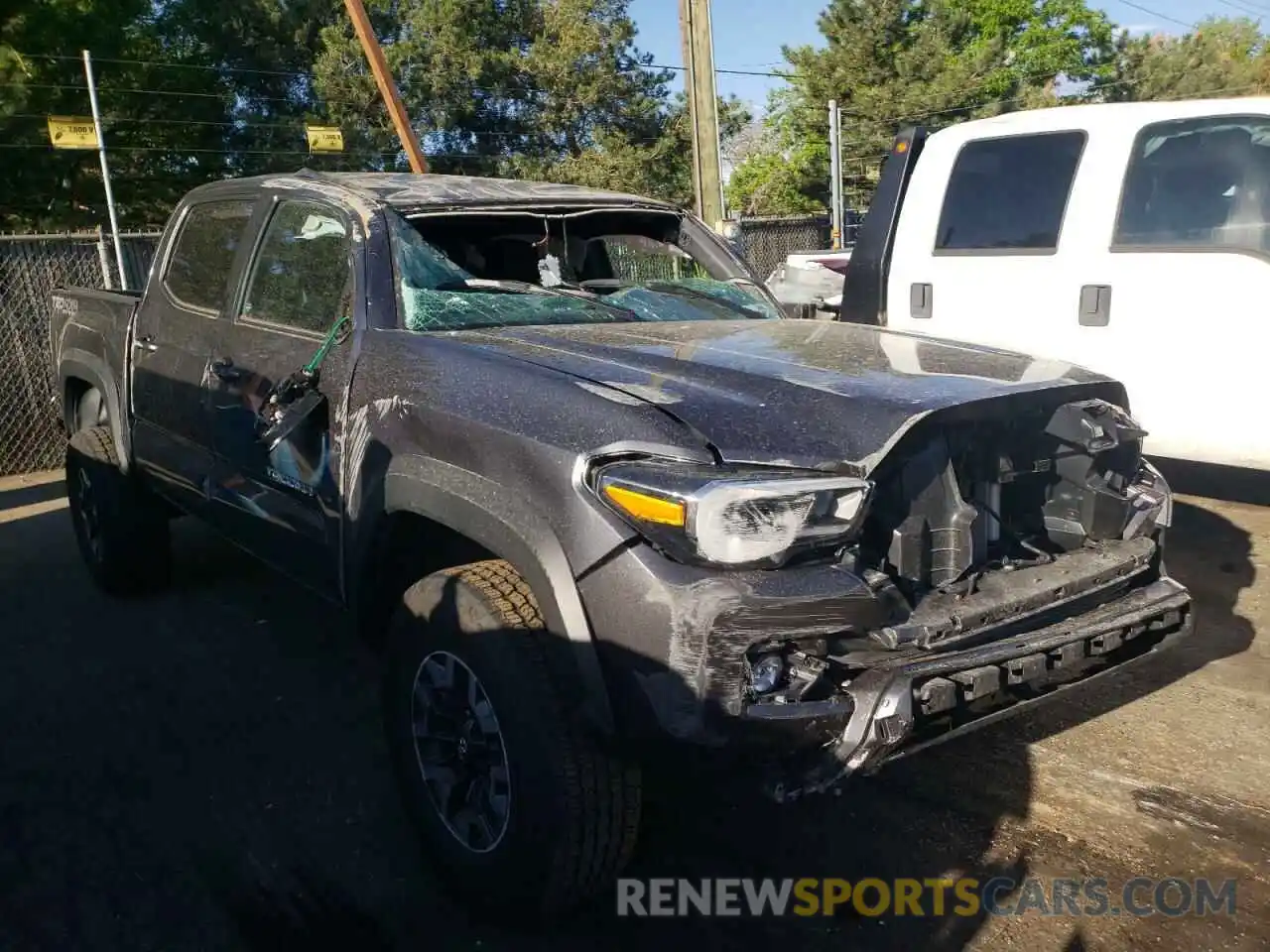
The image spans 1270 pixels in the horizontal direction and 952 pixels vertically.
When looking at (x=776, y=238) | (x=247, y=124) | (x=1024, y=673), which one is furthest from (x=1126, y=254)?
(x=247, y=124)

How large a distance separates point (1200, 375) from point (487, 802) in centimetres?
378

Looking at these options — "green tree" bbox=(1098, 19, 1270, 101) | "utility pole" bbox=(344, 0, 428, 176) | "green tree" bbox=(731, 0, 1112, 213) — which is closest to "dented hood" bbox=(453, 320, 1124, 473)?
"utility pole" bbox=(344, 0, 428, 176)

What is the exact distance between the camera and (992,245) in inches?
216

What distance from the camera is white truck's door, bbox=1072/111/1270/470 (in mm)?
4629

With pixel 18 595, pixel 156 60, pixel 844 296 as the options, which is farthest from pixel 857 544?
pixel 156 60

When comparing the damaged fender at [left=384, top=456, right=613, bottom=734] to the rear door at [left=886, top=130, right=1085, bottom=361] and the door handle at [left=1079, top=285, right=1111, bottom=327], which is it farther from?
the door handle at [left=1079, top=285, right=1111, bottom=327]

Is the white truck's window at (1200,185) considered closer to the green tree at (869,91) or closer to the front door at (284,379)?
the front door at (284,379)

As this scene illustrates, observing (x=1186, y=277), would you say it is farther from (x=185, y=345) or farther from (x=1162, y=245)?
(x=185, y=345)

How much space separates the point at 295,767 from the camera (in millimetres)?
3420

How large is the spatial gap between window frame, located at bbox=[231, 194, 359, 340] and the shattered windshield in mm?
141

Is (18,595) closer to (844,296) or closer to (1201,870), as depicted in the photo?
(844,296)

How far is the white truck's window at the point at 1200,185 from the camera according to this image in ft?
15.5

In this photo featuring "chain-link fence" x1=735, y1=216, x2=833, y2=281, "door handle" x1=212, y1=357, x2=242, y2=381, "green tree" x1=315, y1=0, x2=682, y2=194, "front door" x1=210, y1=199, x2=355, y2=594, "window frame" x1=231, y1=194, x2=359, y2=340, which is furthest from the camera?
"green tree" x1=315, y1=0, x2=682, y2=194

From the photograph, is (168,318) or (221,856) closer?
(221,856)
